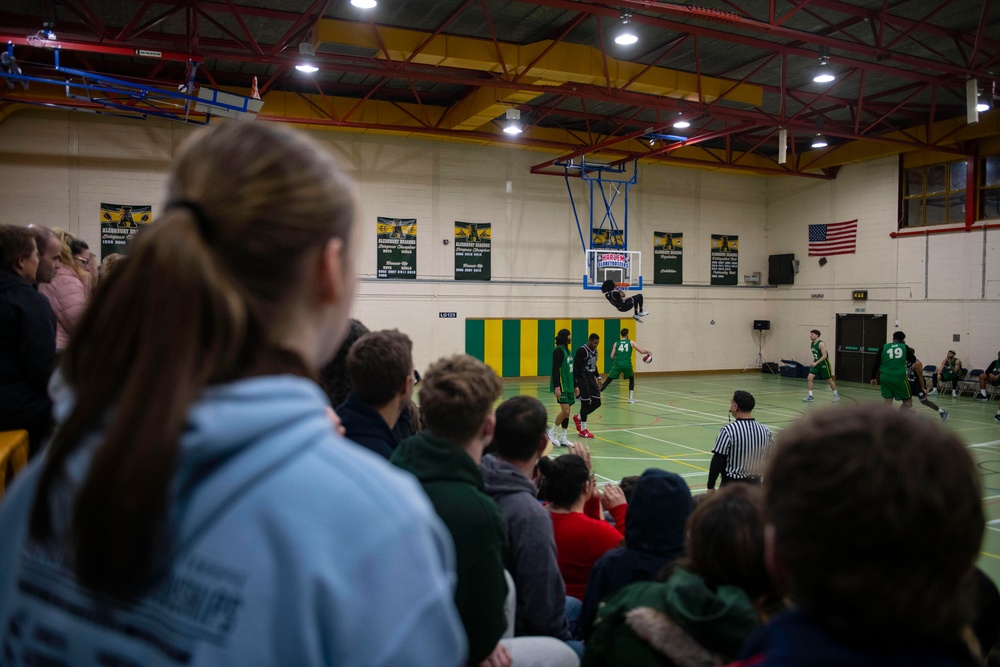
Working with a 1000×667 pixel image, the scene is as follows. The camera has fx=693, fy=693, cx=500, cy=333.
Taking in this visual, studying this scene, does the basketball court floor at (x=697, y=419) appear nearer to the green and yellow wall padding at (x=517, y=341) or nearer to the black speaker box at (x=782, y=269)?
the green and yellow wall padding at (x=517, y=341)

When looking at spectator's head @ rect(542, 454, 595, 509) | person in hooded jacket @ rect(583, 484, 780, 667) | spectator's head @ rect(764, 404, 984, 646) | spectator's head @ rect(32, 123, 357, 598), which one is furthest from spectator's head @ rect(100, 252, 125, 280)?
spectator's head @ rect(542, 454, 595, 509)

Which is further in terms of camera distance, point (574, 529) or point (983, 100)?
point (983, 100)

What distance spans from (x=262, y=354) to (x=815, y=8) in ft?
54.5

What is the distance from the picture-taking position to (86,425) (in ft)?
3.13

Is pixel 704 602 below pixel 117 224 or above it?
below

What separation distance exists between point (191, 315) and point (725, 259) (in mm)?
27609

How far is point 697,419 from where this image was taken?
16141 millimetres

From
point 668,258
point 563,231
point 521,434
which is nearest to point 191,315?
point 521,434

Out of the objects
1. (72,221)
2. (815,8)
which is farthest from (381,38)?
(72,221)

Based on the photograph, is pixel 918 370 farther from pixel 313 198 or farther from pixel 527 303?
pixel 313 198

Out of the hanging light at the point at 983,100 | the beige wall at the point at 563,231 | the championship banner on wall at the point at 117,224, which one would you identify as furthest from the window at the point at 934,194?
the championship banner on wall at the point at 117,224

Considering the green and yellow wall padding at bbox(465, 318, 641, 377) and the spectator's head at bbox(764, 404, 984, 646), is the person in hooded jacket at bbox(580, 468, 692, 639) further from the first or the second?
the green and yellow wall padding at bbox(465, 318, 641, 377)

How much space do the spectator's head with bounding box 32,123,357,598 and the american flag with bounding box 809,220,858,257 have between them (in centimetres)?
2669

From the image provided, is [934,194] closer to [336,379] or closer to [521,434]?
[521,434]
